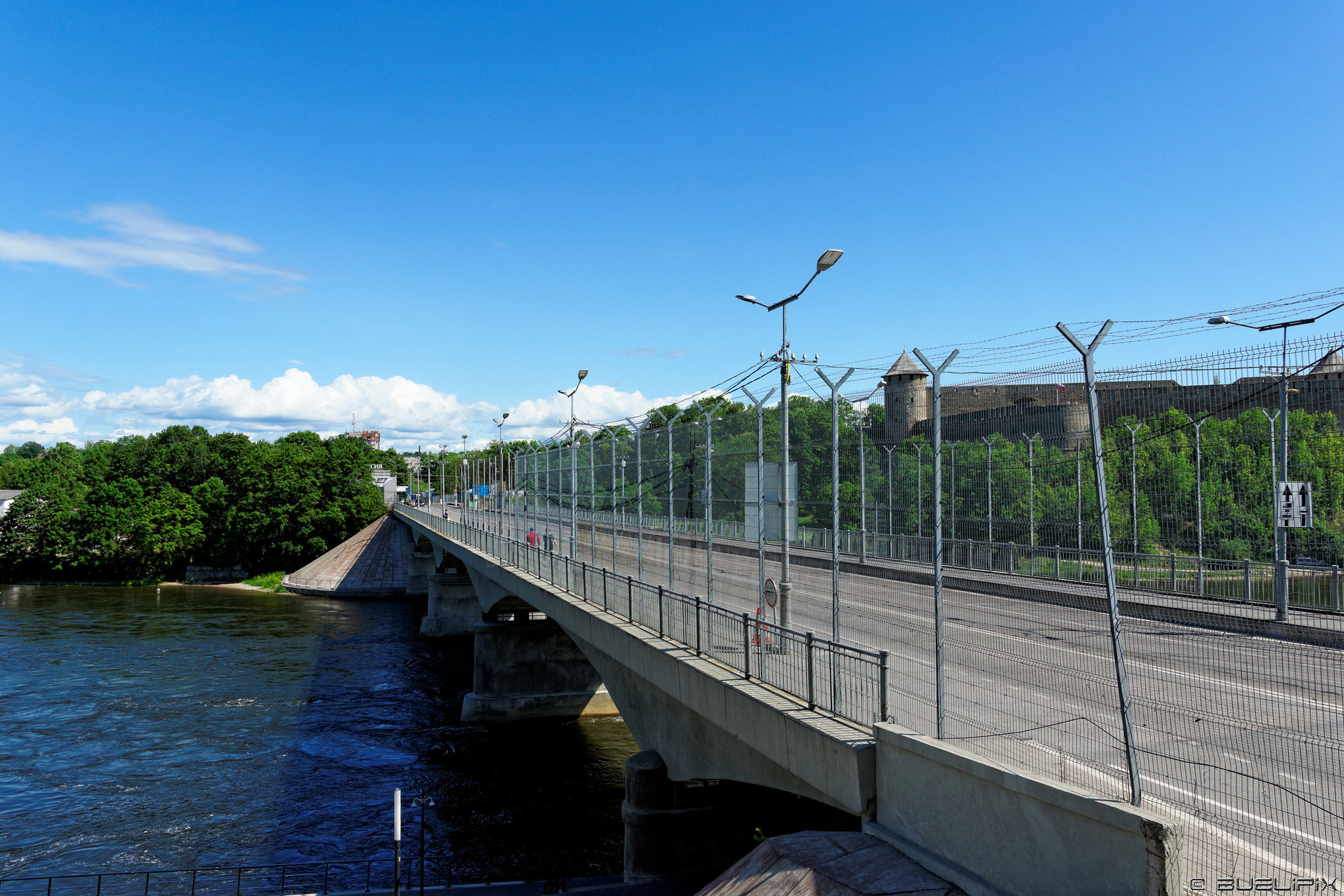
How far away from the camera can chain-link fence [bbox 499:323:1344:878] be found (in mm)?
7051

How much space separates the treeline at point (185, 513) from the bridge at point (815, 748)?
258 ft

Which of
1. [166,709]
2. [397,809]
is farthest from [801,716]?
[166,709]

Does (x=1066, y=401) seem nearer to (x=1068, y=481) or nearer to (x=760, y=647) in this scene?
(x=1068, y=481)

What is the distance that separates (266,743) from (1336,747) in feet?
103

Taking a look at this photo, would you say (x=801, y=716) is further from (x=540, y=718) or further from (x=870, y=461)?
(x=540, y=718)

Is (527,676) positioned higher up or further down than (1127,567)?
further down

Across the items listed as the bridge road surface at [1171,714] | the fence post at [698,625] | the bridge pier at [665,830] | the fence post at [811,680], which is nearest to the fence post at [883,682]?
the bridge road surface at [1171,714]

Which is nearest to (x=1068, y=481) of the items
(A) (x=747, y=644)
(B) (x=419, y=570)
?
(A) (x=747, y=644)

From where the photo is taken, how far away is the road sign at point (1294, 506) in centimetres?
698

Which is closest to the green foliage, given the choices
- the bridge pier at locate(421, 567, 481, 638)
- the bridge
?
the bridge

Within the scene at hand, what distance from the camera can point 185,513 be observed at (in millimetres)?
93562

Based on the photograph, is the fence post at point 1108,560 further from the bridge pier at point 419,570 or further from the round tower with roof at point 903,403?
the bridge pier at point 419,570

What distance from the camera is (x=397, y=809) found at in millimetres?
15594

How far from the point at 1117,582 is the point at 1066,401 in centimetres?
202
